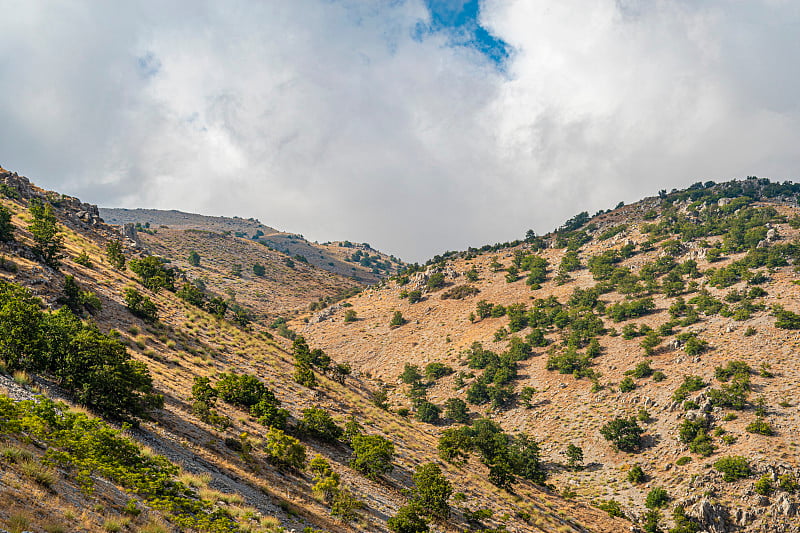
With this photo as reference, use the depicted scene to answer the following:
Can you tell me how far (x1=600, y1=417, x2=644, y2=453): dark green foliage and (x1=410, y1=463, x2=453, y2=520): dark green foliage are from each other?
39540 millimetres

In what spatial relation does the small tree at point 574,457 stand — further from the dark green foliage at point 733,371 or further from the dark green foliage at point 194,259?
the dark green foliage at point 194,259

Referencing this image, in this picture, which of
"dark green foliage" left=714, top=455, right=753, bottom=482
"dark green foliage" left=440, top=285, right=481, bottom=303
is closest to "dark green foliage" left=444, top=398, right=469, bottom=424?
"dark green foliage" left=714, top=455, right=753, bottom=482

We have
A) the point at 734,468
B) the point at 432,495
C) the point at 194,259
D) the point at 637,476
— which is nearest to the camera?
the point at 432,495

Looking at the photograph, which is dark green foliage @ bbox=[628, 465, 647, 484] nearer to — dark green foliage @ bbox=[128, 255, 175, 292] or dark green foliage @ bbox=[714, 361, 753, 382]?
dark green foliage @ bbox=[714, 361, 753, 382]

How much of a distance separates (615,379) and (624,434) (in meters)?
15.0

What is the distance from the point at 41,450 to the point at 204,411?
14.6m

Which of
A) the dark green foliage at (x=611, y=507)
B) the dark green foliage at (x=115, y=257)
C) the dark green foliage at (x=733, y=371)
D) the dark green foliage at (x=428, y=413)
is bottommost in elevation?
the dark green foliage at (x=611, y=507)

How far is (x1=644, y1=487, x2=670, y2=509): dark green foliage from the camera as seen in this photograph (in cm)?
4756

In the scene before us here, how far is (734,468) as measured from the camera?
46906mm

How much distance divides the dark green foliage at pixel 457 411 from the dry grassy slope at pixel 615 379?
484 cm

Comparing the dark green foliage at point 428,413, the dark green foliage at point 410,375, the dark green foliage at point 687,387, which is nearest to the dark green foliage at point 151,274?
the dark green foliage at point 428,413

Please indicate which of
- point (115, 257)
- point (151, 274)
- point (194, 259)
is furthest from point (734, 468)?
point (194, 259)

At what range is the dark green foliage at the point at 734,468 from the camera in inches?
1826

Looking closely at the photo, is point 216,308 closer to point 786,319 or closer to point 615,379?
point 615,379
